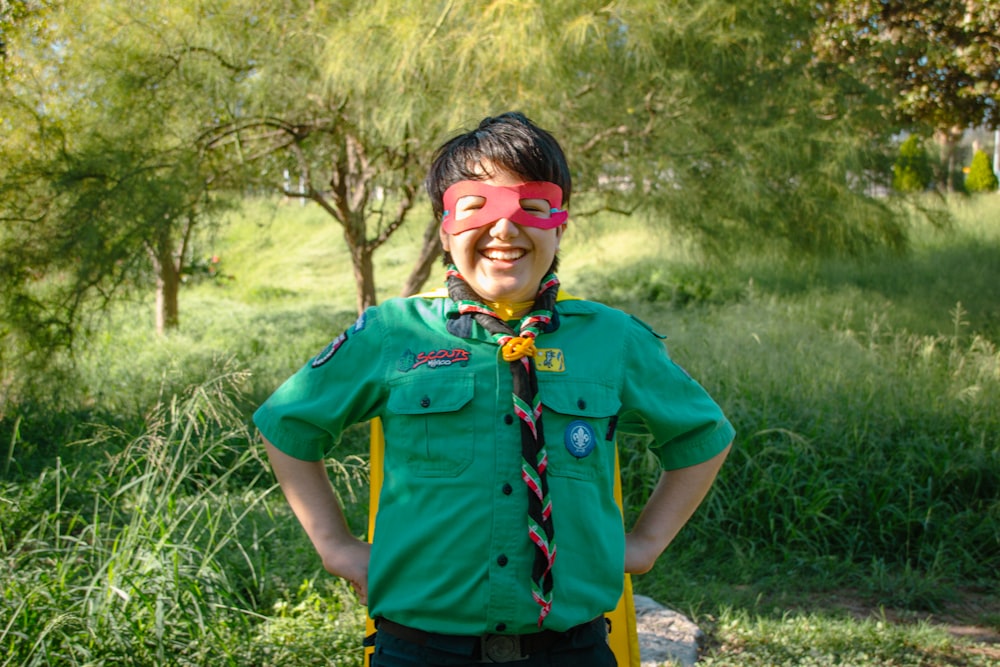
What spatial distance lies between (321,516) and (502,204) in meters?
0.60

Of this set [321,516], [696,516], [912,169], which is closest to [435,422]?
[321,516]

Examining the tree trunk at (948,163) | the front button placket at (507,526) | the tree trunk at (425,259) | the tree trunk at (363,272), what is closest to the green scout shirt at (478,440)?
the front button placket at (507,526)

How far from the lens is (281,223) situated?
2066 cm

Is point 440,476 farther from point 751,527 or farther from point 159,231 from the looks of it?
point 159,231

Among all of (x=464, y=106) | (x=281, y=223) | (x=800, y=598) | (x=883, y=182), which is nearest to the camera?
(x=800, y=598)

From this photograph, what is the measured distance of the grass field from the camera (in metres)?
2.71

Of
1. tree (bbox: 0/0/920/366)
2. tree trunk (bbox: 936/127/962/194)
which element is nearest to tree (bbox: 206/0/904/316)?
tree (bbox: 0/0/920/366)

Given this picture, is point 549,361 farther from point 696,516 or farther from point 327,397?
point 696,516

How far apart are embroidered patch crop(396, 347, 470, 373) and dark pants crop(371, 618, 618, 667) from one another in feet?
1.39

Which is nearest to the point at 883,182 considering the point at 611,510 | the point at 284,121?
the point at 284,121

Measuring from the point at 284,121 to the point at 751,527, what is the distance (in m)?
4.10

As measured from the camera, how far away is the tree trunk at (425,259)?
7387 millimetres

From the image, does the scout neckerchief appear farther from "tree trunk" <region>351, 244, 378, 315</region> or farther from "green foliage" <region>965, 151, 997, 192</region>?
"green foliage" <region>965, 151, 997, 192</region>

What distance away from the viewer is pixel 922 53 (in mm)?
8109
